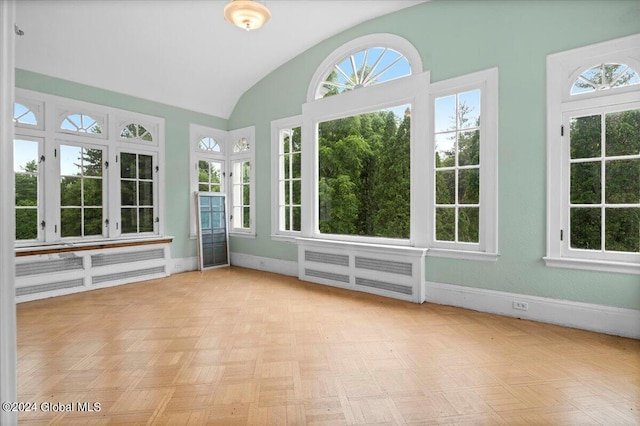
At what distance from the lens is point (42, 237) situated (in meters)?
4.71

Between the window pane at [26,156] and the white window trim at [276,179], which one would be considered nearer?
the window pane at [26,156]

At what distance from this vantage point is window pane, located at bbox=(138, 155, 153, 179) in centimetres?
577

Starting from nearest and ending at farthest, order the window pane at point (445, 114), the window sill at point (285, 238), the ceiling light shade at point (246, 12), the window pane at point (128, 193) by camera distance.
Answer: the ceiling light shade at point (246, 12) → the window pane at point (445, 114) → the window pane at point (128, 193) → the window sill at point (285, 238)

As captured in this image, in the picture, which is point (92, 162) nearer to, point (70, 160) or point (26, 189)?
point (70, 160)

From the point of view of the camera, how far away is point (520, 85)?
Result: 11.8 ft

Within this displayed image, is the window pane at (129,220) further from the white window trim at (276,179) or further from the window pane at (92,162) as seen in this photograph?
the white window trim at (276,179)

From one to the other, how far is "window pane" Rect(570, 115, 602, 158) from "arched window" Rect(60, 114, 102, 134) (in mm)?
6580

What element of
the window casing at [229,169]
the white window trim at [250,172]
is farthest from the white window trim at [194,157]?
the white window trim at [250,172]

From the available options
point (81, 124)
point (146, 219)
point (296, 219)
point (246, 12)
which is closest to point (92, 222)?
point (146, 219)

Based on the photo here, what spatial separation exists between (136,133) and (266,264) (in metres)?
3.32

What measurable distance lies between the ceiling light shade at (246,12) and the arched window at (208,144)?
3921 millimetres

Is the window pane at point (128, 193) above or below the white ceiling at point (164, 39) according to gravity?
below

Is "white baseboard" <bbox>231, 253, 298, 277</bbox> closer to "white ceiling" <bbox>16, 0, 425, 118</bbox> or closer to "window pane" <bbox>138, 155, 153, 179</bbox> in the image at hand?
"window pane" <bbox>138, 155, 153, 179</bbox>

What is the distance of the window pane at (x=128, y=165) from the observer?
18.2ft
